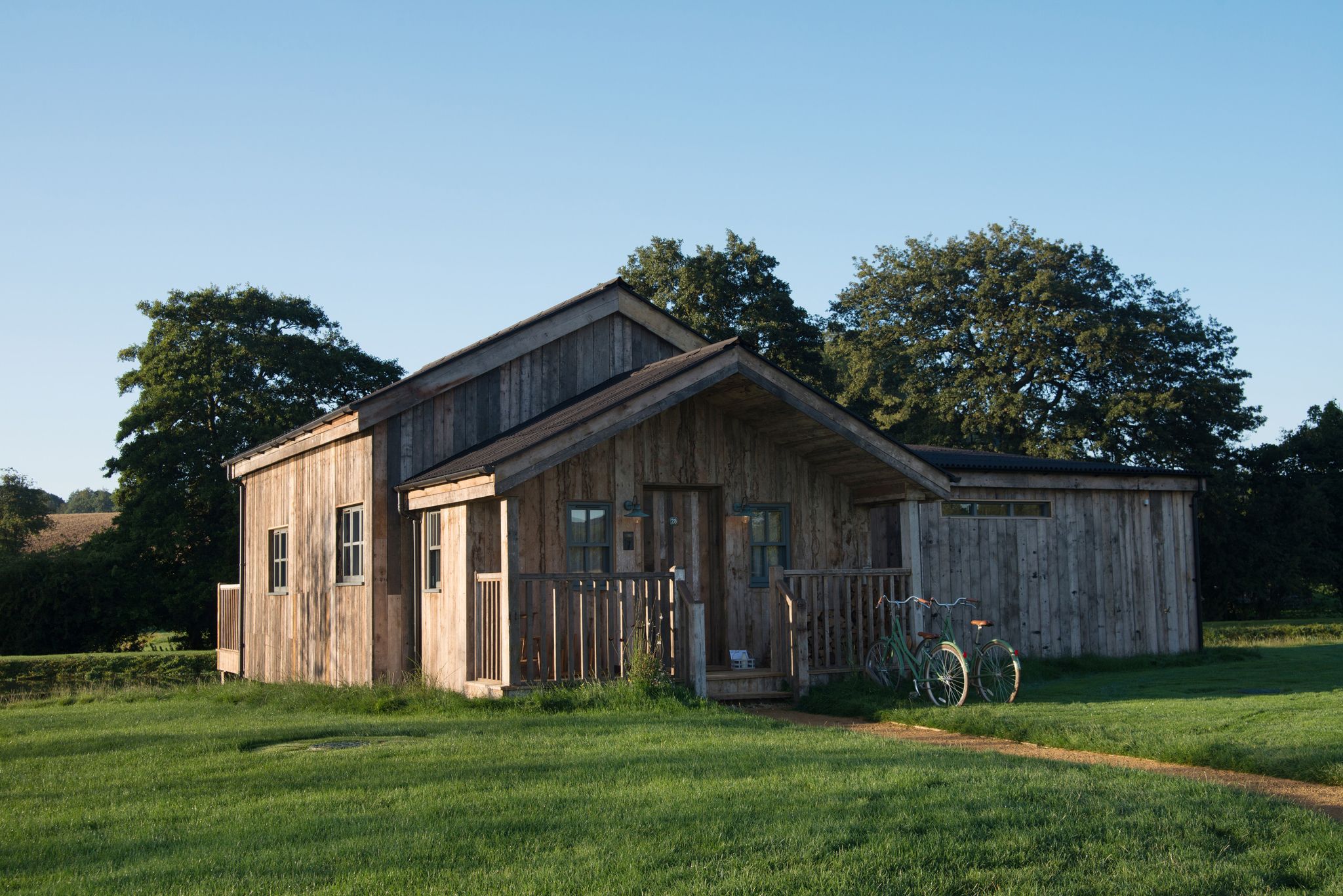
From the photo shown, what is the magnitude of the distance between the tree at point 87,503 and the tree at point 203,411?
3129 inches

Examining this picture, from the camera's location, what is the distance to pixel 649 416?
497 inches

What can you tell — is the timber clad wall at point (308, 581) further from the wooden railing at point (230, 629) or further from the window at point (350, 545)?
the wooden railing at point (230, 629)

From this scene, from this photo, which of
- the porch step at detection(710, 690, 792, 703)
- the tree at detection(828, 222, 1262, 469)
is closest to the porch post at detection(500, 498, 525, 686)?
the porch step at detection(710, 690, 792, 703)

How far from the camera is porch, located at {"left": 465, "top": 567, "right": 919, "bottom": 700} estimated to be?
11992 mm

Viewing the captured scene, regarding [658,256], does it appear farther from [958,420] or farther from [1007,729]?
[1007,729]

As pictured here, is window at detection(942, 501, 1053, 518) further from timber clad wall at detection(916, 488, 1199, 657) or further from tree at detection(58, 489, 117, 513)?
tree at detection(58, 489, 117, 513)

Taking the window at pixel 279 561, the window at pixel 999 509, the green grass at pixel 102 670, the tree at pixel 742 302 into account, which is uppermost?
the tree at pixel 742 302

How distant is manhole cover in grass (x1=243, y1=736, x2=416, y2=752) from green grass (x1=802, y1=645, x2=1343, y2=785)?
15.6 ft

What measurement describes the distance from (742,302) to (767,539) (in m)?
23.5

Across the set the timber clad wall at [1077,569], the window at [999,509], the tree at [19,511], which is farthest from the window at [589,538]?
the tree at [19,511]

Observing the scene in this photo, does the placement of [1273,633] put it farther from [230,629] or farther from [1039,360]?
[230,629]

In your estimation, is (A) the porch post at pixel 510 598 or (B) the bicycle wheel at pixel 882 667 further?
(B) the bicycle wheel at pixel 882 667

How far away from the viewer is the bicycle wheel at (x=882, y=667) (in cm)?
1331

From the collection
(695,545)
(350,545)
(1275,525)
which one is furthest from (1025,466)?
(1275,525)
